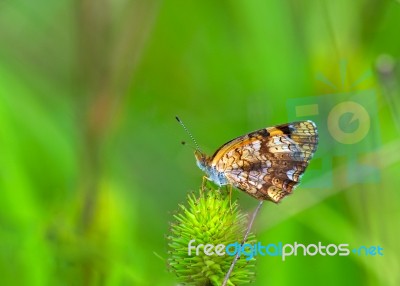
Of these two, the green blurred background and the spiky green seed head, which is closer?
the spiky green seed head

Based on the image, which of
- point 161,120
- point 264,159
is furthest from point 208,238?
point 161,120

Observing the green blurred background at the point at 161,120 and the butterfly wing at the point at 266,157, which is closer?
the butterfly wing at the point at 266,157

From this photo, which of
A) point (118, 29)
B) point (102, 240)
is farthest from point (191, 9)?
point (102, 240)

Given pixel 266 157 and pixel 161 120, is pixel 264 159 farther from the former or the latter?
pixel 161 120

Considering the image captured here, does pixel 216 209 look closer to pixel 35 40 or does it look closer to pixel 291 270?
pixel 291 270

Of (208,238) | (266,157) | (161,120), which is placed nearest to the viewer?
(208,238)

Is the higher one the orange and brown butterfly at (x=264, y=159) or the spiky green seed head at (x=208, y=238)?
the orange and brown butterfly at (x=264, y=159)
